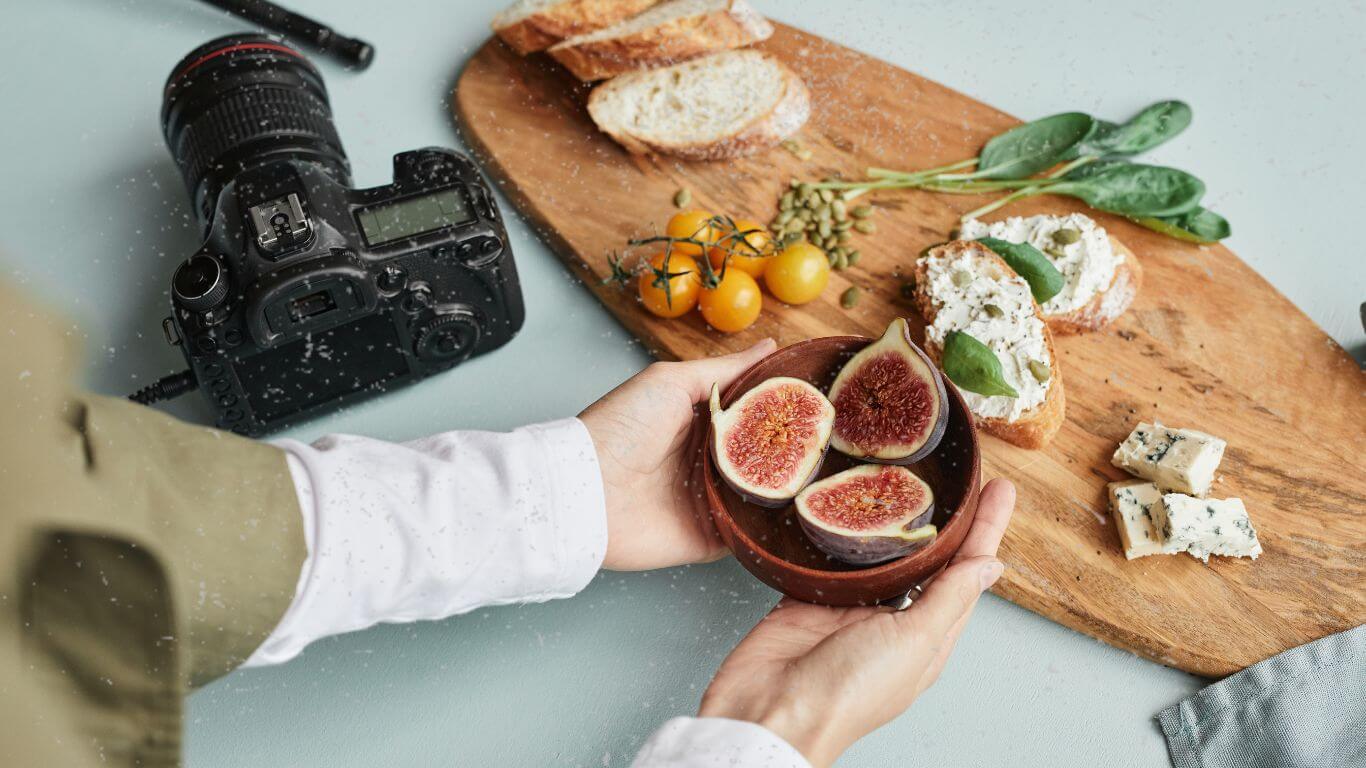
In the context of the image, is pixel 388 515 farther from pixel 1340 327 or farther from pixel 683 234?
pixel 1340 327

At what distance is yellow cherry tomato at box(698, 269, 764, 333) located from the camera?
2.13m

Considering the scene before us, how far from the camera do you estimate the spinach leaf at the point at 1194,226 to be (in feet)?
7.39

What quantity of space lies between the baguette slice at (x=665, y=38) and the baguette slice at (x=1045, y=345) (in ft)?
2.42

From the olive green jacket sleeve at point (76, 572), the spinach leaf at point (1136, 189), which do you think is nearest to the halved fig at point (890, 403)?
the spinach leaf at point (1136, 189)

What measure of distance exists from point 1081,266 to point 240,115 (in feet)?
5.56

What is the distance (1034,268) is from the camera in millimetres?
2074

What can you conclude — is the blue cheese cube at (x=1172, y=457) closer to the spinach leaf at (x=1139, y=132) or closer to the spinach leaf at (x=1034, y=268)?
the spinach leaf at (x=1034, y=268)

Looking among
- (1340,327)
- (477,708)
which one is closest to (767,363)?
(477,708)

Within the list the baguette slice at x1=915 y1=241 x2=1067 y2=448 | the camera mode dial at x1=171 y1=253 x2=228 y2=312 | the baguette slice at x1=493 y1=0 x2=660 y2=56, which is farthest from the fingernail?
the baguette slice at x1=493 y1=0 x2=660 y2=56

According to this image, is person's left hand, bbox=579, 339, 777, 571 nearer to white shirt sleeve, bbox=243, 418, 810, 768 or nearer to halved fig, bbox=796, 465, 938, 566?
white shirt sleeve, bbox=243, 418, 810, 768

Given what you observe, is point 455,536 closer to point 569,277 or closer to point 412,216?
point 412,216

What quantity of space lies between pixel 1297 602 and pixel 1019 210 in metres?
0.99

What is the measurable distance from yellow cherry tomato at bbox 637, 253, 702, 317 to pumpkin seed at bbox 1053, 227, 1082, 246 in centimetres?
74

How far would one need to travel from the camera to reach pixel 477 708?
192cm
